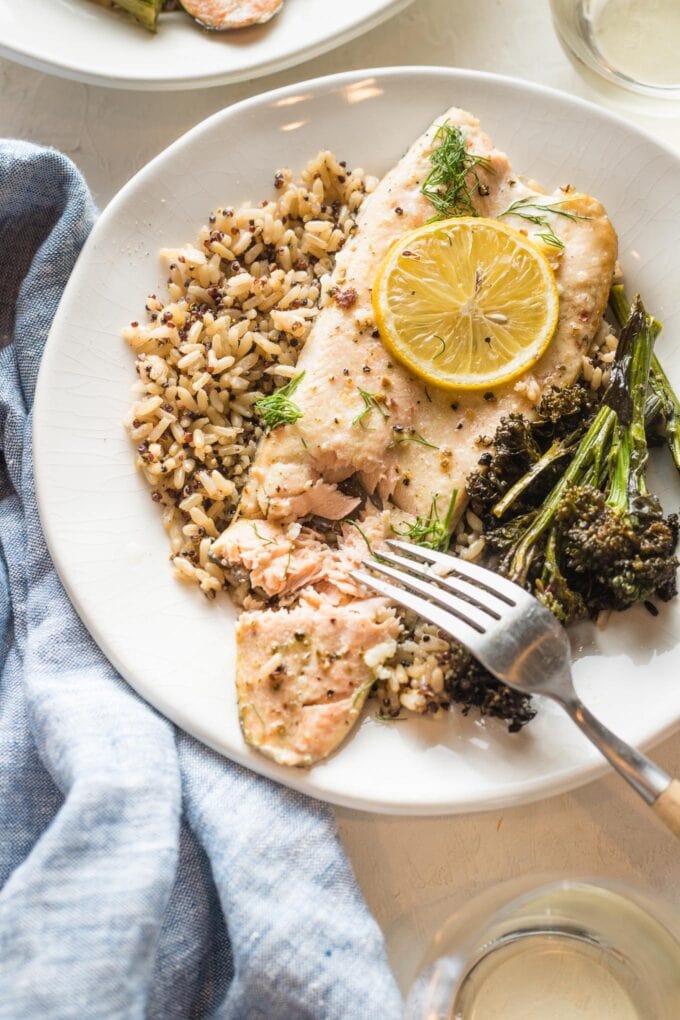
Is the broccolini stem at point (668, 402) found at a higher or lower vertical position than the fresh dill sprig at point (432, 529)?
higher

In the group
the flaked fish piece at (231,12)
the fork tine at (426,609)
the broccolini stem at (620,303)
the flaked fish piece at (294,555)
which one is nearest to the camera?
the fork tine at (426,609)

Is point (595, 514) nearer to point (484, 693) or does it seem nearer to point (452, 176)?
point (484, 693)

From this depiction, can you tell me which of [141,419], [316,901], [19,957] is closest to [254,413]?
[141,419]

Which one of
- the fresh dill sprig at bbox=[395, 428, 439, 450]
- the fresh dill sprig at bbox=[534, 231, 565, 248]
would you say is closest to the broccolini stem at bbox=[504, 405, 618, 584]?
the fresh dill sprig at bbox=[395, 428, 439, 450]

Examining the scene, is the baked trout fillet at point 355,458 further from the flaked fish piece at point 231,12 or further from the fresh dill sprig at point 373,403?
the flaked fish piece at point 231,12

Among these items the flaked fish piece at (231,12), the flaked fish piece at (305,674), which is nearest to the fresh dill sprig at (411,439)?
the flaked fish piece at (305,674)

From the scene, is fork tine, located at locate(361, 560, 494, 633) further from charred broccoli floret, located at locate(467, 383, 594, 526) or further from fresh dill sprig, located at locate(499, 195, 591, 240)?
fresh dill sprig, located at locate(499, 195, 591, 240)
